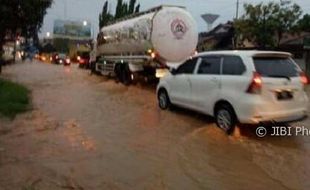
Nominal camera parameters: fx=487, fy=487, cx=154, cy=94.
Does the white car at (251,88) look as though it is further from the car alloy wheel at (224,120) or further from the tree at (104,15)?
the tree at (104,15)

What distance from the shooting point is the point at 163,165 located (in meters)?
7.85

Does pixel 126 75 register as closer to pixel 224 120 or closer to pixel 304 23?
pixel 224 120

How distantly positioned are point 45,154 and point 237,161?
3.28 meters

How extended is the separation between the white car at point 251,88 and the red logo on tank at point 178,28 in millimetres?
7737

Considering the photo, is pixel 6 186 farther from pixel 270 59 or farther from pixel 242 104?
pixel 270 59

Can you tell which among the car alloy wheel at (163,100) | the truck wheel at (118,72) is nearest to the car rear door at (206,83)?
the car alloy wheel at (163,100)

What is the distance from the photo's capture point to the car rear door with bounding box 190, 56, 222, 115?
10336 mm

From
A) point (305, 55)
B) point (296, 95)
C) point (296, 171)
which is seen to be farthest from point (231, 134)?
point (305, 55)

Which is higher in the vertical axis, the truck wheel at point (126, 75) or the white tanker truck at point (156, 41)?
the white tanker truck at point (156, 41)

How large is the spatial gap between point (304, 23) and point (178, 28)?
20761mm

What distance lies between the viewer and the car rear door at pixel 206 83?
1034cm

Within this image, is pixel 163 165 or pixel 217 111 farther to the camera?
pixel 217 111

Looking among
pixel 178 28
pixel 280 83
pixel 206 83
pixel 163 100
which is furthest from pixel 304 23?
pixel 280 83

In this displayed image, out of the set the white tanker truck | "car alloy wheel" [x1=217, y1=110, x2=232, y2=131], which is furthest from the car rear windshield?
the white tanker truck
